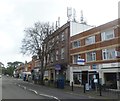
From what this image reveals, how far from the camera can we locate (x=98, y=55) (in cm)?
3709

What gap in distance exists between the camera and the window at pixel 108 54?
111ft

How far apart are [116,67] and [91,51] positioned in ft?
23.7

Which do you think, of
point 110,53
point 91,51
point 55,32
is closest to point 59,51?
point 55,32

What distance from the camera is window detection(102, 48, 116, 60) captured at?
33.9 metres

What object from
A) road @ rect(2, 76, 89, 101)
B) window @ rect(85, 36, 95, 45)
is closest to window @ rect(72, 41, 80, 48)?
window @ rect(85, 36, 95, 45)

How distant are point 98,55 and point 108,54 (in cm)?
242

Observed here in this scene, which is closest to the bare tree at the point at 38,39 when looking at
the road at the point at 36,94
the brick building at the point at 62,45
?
the brick building at the point at 62,45

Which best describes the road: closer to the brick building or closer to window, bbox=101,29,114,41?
window, bbox=101,29,114,41

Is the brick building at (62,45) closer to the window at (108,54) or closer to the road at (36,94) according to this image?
the window at (108,54)

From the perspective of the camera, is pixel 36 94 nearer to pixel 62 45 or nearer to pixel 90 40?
pixel 90 40

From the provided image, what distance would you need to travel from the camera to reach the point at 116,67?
32.6 metres

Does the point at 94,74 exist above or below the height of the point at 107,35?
below

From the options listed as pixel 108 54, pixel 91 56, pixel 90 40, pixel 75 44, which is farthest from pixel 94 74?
pixel 75 44

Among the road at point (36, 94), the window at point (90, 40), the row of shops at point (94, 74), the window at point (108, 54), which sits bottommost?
the road at point (36, 94)
